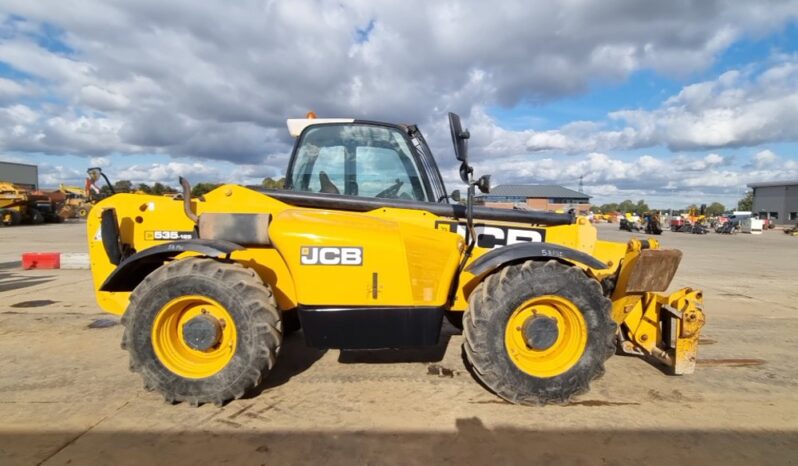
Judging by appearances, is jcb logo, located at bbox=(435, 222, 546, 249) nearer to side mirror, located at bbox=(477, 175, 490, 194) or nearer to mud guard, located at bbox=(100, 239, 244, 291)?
side mirror, located at bbox=(477, 175, 490, 194)

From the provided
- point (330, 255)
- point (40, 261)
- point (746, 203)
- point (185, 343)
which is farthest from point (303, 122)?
point (746, 203)

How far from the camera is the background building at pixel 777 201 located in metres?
67.1

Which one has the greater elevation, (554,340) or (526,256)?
(526,256)

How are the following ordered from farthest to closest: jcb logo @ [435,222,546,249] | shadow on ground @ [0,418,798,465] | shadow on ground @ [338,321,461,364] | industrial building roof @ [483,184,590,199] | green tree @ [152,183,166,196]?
industrial building roof @ [483,184,590,199] < green tree @ [152,183,166,196] < shadow on ground @ [338,321,461,364] < jcb logo @ [435,222,546,249] < shadow on ground @ [0,418,798,465]

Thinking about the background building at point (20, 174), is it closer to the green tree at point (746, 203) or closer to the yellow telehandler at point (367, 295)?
the yellow telehandler at point (367, 295)

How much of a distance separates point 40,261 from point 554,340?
38.1 feet

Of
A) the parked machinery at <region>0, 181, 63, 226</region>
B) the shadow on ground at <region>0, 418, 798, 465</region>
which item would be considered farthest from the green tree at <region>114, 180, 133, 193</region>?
the parked machinery at <region>0, 181, 63, 226</region>

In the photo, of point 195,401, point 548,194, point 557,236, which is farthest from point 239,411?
point 548,194

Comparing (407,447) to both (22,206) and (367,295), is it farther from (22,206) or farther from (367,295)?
(22,206)

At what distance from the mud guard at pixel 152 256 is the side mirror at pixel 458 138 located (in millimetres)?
1798

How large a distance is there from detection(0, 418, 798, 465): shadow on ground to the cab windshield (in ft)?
6.79

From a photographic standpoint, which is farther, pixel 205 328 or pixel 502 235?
pixel 502 235

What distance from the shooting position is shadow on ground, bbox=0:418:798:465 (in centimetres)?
271

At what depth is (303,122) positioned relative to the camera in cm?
445
